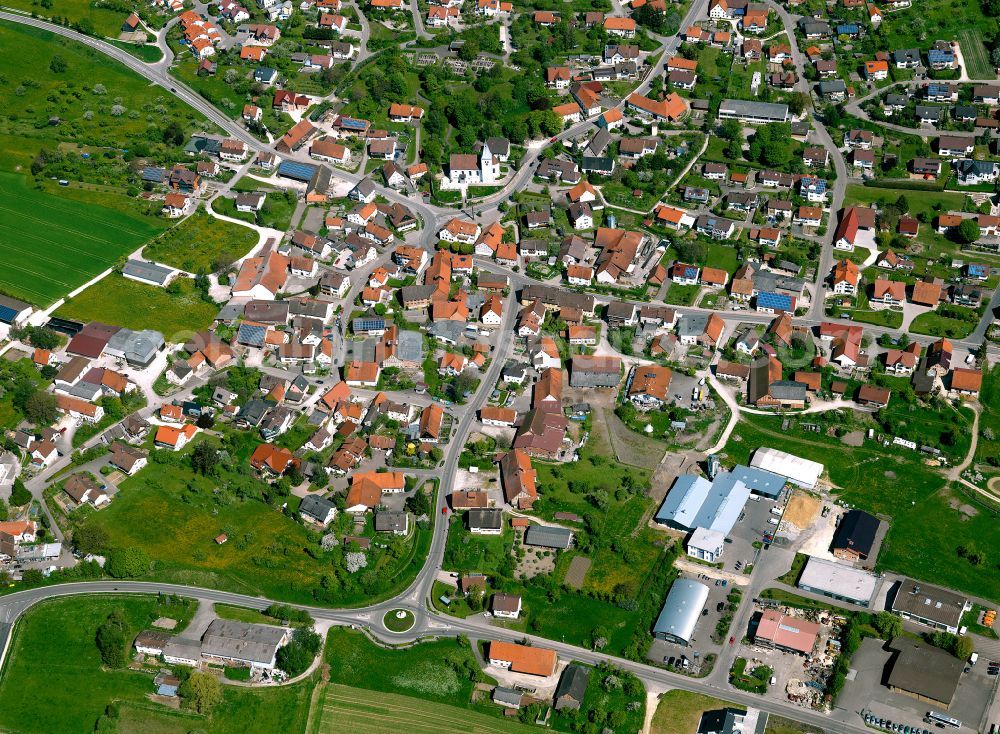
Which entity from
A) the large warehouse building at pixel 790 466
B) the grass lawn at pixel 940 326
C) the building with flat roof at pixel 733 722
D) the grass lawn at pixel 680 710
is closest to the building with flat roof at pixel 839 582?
the large warehouse building at pixel 790 466

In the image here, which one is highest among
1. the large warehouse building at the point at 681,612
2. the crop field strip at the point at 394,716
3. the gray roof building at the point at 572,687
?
the large warehouse building at the point at 681,612

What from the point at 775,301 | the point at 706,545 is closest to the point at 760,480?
the point at 706,545

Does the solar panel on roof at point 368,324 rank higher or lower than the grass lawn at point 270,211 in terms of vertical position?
lower

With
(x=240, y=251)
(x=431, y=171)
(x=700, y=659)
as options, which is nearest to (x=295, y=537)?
(x=700, y=659)

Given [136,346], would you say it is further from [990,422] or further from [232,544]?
[990,422]

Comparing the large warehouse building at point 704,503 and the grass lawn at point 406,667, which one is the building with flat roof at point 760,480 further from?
the grass lawn at point 406,667
